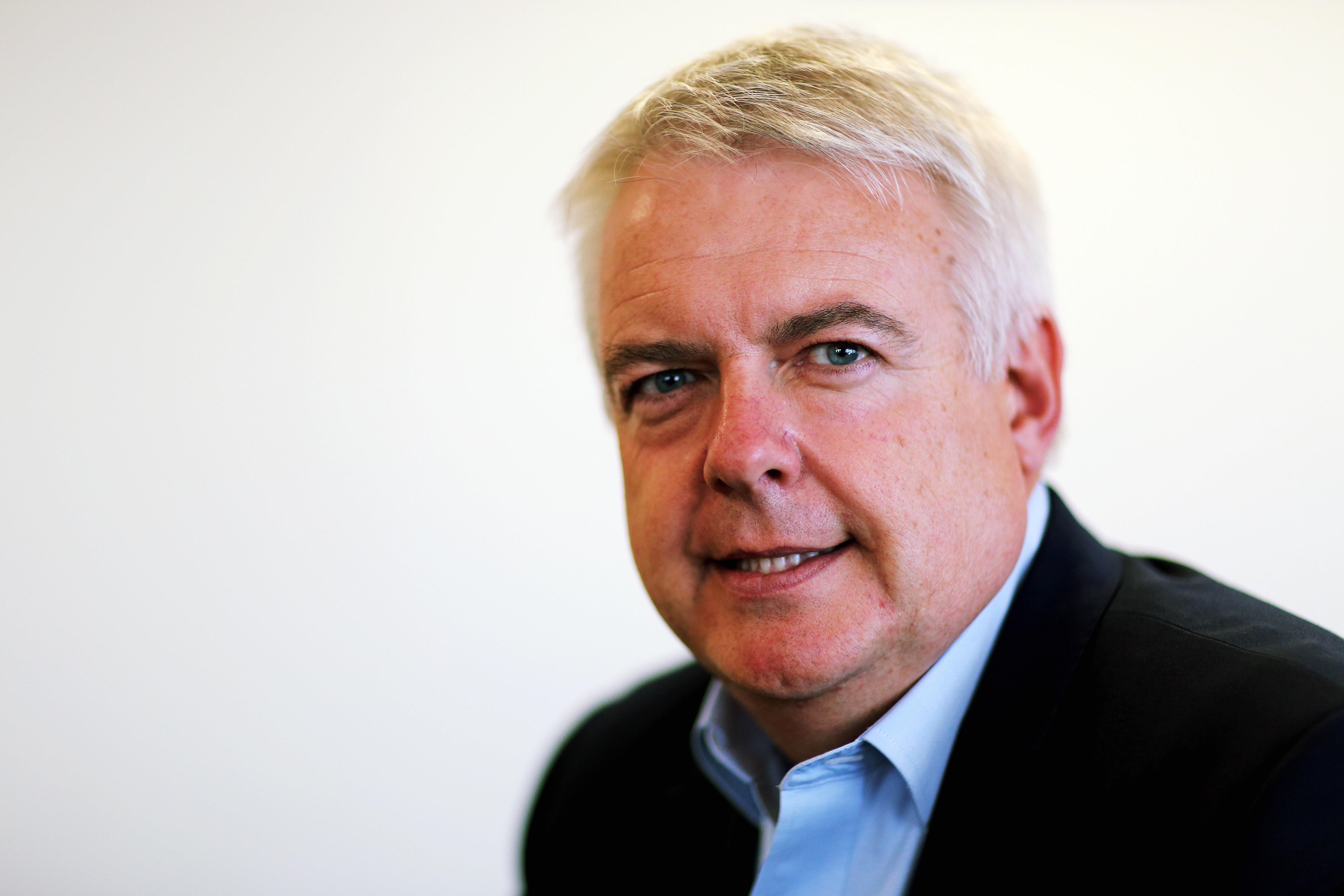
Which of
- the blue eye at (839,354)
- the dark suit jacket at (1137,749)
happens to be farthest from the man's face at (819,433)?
the dark suit jacket at (1137,749)

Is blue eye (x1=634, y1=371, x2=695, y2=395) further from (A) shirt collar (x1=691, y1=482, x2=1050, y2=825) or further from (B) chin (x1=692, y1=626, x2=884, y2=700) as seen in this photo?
(A) shirt collar (x1=691, y1=482, x2=1050, y2=825)

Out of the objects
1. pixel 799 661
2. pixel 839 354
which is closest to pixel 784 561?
pixel 799 661

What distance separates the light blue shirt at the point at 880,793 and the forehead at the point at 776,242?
0.46 metres

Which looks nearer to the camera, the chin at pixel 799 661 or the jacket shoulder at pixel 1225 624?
the jacket shoulder at pixel 1225 624

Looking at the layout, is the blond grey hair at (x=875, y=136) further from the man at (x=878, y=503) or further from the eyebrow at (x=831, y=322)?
the eyebrow at (x=831, y=322)

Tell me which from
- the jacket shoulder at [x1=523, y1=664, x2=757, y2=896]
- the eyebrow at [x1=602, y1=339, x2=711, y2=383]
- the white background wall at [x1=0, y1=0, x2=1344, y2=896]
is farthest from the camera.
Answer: the white background wall at [x1=0, y1=0, x2=1344, y2=896]

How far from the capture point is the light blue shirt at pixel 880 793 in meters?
1.25

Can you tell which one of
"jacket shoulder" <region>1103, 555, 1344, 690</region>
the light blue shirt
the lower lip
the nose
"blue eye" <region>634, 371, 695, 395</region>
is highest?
"blue eye" <region>634, 371, 695, 395</region>

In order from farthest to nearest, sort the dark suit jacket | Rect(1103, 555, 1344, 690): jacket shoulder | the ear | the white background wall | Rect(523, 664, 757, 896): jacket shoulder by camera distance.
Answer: the white background wall < Rect(523, 664, 757, 896): jacket shoulder < the ear < Rect(1103, 555, 1344, 690): jacket shoulder < the dark suit jacket

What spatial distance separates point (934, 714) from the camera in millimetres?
1275

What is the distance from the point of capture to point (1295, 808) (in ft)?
3.02

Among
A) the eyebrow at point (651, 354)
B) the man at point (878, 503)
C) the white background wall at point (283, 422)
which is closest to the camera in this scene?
the man at point (878, 503)

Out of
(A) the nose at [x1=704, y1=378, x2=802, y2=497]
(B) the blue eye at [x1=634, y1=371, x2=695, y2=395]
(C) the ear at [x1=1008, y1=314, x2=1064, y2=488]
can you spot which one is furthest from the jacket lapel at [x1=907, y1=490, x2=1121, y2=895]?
(B) the blue eye at [x1=634, y1=371, x2=695, y2=395]

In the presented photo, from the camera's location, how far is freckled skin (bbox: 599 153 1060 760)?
3.96 ft
